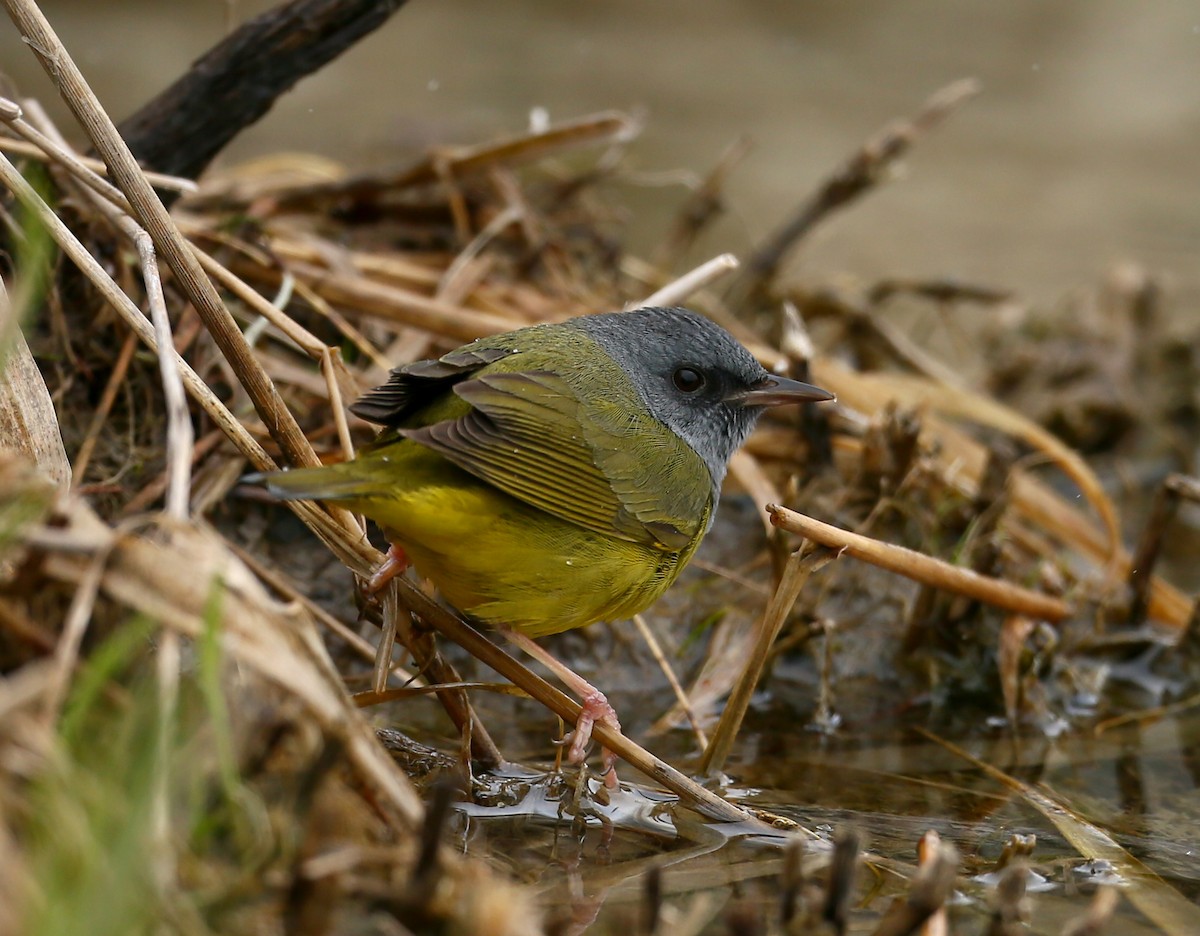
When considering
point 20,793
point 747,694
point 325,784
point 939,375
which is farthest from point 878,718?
point 20,793

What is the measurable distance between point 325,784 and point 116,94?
9.40 meters

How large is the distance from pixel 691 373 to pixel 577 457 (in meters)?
0.62

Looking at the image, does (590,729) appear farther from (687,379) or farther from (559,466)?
(687,379)

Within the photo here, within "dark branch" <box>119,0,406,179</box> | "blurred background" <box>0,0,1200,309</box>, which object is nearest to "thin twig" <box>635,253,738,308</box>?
"dark branch" <box>119,0,406,179</box>

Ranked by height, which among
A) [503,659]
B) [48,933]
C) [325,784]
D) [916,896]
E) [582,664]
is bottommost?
[582,664]

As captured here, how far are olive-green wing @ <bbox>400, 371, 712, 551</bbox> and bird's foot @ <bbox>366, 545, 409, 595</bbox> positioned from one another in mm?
311

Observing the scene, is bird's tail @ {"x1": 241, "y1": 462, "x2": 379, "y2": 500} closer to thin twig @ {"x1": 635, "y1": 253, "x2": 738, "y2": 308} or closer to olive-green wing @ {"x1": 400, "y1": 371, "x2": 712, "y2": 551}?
olive-green wing @ {"x1": 400, "y1": 371, "x2": 712, "y2": 551}

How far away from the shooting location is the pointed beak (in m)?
3.93

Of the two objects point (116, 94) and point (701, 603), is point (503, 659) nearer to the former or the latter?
point (701, 603)

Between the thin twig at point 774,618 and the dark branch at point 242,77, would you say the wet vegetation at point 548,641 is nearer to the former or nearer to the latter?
the thin twig at point 774,618

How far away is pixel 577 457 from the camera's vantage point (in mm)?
3482

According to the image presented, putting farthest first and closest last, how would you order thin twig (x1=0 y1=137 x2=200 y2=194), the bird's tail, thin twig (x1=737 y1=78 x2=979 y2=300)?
thin twig (x1=737 y1=78 x2=979 y2=300) → thin twig (x1=0 y1=137 x2=200 y2=194) → the bird's tail

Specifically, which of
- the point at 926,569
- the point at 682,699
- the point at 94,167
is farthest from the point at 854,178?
the point at 94,167

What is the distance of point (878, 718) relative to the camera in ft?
14.5
